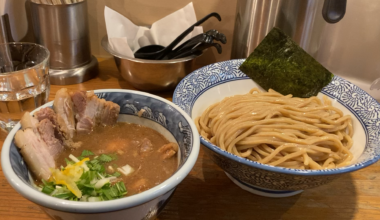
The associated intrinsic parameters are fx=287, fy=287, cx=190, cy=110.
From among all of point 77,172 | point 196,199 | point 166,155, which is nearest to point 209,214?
point 196,199

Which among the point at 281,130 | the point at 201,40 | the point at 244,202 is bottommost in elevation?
the point at 244,202

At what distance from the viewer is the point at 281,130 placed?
102cm

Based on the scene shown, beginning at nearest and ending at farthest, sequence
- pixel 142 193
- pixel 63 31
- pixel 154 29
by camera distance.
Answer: pixel 142 193
pixel 63 31
pixel 154 29

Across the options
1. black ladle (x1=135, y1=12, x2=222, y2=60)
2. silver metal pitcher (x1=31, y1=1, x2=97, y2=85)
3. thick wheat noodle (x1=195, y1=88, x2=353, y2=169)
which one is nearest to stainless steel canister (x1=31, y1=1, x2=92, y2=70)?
silver metal pitcher (x1=31, y1=1, x2=97, y2=85)

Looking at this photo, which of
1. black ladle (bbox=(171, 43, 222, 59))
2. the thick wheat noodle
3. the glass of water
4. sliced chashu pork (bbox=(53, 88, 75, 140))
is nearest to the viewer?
sliced chashu pork (bbox=(53, 88, 75, 140))

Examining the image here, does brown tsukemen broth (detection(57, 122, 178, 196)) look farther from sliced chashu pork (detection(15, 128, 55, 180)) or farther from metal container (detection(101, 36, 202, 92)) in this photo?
metal container (detection(101, 36, 202, 92))

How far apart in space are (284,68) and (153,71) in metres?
0.59

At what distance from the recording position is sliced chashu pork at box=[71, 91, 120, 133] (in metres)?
0.81

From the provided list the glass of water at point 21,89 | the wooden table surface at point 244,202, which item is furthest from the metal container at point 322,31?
the glass of water at point 21,89

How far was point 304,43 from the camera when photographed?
129 cm

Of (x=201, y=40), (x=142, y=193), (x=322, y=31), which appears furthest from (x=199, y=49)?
(x=142, y=193)

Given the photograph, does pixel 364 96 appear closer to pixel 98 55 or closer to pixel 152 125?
pixel 152 125

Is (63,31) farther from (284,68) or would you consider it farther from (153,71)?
(284,68)

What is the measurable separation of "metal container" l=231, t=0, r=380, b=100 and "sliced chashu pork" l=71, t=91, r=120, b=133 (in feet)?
2.59
